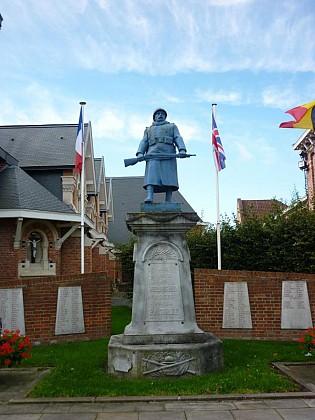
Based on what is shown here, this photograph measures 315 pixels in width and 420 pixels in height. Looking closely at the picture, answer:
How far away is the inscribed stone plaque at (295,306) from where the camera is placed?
11.1 m

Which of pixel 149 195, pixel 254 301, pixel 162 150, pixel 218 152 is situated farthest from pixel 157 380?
pixel 218 152

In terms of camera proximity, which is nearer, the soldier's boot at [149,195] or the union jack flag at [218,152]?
the soldier's boot at [149,195]

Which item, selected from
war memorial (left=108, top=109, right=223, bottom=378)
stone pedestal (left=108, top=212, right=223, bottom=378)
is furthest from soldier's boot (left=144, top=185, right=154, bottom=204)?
stone pedestal (left=108, top=212, right=223, bottom=378)

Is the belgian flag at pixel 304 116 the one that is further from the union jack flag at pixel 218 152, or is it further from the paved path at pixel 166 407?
the paved path at pixel 166 407

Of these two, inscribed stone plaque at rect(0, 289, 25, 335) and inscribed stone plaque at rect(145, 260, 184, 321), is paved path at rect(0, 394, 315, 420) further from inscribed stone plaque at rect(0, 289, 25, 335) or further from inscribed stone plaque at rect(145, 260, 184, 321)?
inscribed stone plaque at rect(0, 289, 25, 335)

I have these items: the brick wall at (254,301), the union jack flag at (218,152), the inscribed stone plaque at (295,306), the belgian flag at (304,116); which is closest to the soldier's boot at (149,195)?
the brick wall at (254,301)

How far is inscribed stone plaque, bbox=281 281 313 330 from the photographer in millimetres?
11062

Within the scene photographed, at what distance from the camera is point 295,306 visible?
1112cm

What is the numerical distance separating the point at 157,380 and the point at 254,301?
478 centimetres

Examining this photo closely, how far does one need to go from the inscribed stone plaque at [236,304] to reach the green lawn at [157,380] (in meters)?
1.10

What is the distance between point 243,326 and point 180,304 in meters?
3.99

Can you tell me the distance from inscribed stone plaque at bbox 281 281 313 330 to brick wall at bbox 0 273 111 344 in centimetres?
436

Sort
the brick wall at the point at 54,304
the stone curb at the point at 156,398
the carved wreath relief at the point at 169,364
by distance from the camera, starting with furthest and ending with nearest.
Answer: the brick wall at the point at 54,304 → the carved wreath relief at the point at 169,364 → the stone curb at the point at 156,398

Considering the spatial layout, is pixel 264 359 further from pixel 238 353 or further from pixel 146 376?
pixel 146 376
